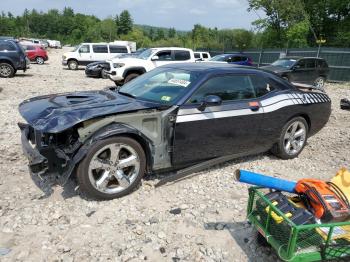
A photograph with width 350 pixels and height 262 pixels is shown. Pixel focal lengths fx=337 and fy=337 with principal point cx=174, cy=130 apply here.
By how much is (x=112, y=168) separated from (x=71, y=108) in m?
0.84

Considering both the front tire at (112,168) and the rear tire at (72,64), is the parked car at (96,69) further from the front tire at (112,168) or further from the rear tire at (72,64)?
the front tire at (112,168)

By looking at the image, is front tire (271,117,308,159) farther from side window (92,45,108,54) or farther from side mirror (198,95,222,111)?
side window (92,45,108,54)

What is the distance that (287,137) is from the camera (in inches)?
217

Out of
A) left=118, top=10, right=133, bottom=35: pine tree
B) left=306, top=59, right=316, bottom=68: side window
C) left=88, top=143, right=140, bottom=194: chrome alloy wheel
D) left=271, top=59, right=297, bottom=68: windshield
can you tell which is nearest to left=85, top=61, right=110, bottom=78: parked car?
left=271, top=59, right=297, bottom=68: windshield

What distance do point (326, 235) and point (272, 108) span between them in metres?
2.63

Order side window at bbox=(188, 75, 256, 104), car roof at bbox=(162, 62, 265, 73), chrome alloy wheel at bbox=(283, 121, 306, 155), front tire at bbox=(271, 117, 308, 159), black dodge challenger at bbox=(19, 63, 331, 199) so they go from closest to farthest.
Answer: black dodge challenger at bbox=(19, 63, 331, 199) < side window at bbox=(188, 75, 256, 104) < car roof at bbox=(162, 62, 265, 73) < front tire at bbox=(271, 117, 308, 159) < chrome alloy wheel at bbox=(283, 121, 306, 155)

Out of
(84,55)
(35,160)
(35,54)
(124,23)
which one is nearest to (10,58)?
(84,55)

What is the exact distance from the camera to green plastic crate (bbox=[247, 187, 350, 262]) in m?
2.55

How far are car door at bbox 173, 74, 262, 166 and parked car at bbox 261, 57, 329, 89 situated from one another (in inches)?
404

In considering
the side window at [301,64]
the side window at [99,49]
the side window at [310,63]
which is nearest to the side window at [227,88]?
the side window at [301,64]

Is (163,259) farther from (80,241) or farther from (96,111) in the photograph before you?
(96,111)

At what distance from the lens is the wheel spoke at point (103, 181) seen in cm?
384

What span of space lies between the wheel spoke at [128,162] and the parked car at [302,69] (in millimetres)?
11762

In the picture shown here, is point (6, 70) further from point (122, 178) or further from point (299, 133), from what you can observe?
point (299, 133)
